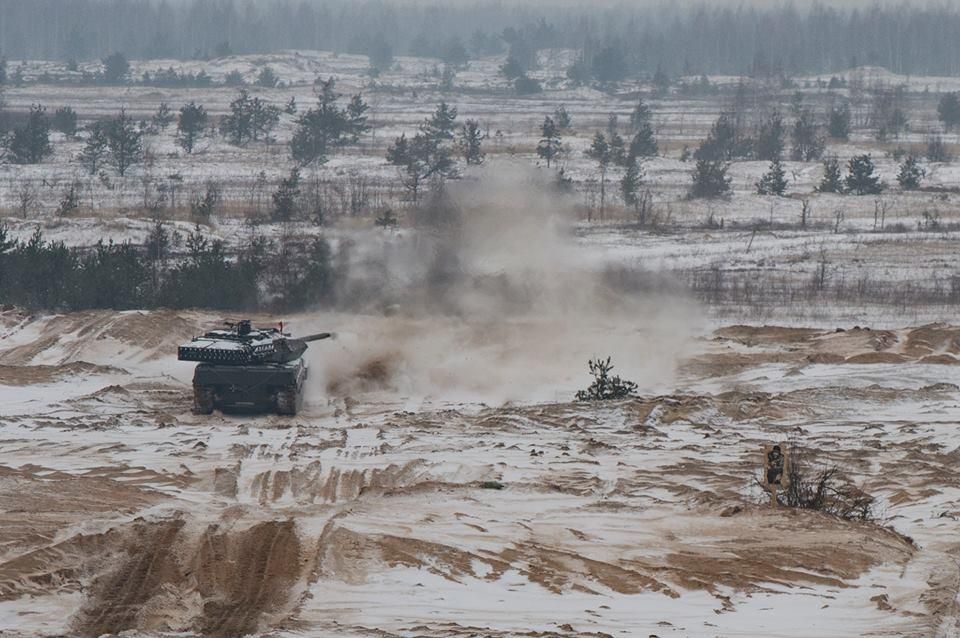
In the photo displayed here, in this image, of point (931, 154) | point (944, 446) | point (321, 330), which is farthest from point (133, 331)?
point (931, 154)

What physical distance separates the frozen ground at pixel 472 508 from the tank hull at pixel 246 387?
0.44 meters

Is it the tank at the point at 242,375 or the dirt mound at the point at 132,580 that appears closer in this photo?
the dirt mound at the point at 132,580

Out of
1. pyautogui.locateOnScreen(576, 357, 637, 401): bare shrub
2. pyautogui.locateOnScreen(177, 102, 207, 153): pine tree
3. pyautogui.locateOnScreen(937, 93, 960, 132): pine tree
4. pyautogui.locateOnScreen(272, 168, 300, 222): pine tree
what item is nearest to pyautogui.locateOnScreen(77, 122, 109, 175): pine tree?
pyautogui.locateOnScreen(177, 102, 207, 153): pine tree

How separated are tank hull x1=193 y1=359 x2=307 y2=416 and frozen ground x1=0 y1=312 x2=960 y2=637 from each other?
44 cm

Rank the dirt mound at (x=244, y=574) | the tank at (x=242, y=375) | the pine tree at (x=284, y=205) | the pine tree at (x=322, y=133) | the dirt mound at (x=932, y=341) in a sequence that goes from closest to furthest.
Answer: the dirt mound at (x=244, y=574) < the tank at (x=242, y=375) < the dirt mound at (x=932, y=341) < the pine tree at (x=284, y=205) < the pine tree at (x=322, y=133)

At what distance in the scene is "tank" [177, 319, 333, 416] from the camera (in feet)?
93.2

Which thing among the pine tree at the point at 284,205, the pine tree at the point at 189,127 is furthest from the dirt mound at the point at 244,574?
the pine tree at the point at 189,127

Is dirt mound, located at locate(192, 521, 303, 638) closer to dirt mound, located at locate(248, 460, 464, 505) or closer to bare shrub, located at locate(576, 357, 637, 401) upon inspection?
dirt mound, located at locate(248, 460, 464, 505)

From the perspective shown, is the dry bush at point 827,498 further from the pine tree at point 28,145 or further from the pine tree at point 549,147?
the pine tree at point 28,145

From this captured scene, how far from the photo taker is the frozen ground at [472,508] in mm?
16188

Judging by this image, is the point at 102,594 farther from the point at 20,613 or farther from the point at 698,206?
the point at 698,206

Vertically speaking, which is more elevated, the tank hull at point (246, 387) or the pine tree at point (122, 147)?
the pine tree at point (122, 147)

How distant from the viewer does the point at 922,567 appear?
18250 millimetres

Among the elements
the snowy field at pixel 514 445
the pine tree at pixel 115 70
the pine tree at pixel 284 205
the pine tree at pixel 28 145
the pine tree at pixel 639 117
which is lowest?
the snowy field at pixel 514 445
